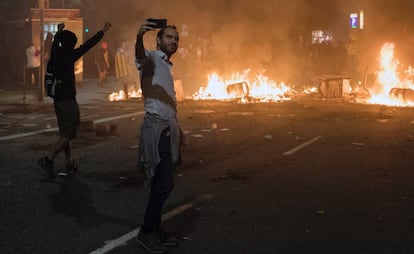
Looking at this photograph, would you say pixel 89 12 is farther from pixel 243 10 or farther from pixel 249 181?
pixel 249 181

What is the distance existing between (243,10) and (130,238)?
1588 centimetres

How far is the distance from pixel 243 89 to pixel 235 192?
11.8 meters

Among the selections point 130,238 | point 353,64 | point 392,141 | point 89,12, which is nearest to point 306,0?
point 353,64

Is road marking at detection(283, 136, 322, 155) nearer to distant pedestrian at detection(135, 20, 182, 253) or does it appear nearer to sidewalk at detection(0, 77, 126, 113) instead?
distant pedestrian at detection(135, 20, 182, 253)

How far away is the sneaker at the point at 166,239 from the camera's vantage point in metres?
4.33

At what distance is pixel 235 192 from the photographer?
611 cm

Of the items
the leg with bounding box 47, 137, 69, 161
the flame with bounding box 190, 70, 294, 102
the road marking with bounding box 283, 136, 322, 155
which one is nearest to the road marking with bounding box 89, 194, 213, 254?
the leg with bounding box 47, 137, 69, 161

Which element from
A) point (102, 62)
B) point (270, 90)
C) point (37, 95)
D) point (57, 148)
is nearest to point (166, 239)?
point (57, 148)

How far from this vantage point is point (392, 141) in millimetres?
9656

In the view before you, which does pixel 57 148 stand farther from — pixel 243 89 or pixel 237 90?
pixel 243 89

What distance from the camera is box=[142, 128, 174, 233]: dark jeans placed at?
4.19 meters

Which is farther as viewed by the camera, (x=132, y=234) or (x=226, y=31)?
(x=226, y=31)

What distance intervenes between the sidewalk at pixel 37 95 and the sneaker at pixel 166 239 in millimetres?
9907

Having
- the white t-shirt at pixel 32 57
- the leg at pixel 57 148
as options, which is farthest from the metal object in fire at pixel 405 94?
the leg at pixel 57 148
